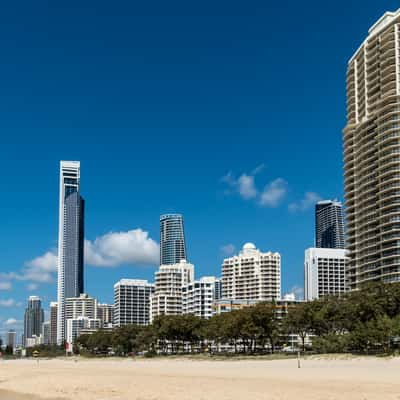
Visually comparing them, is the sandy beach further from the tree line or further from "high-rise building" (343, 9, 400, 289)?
"high-rise building" (343, 9, 400, 289)

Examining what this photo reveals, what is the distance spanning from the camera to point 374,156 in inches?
Answer: 6142

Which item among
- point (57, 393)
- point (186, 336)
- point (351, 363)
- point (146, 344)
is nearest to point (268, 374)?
point (351, 363)

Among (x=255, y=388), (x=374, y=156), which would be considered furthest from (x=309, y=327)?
(x=255, y=388)

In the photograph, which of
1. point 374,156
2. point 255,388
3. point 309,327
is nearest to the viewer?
point 255,388

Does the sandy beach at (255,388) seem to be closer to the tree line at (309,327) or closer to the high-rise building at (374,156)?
the tree line at (309,327)

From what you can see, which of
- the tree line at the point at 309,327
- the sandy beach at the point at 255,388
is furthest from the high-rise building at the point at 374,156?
the sandy beach at the point at 255,388

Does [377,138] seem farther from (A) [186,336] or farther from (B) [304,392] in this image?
(B) [304,392]

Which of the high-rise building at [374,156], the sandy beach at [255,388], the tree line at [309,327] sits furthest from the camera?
the high-rise building at [374,156]

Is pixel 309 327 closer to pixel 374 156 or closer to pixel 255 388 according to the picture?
pixel 374 156

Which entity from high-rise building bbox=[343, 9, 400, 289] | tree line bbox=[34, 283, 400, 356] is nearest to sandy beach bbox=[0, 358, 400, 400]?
tree line bbox=[34, 283, 400, 356]

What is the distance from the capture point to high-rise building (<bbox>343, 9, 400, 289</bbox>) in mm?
147250

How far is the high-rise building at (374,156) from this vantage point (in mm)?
147250

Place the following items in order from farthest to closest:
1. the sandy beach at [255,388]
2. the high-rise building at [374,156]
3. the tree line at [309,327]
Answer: the high-rise building at [374,156] → the tree line at [309,327] → the sandy beach at [255,388]

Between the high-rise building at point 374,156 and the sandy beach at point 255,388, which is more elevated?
the high-rise building at point 374,156
